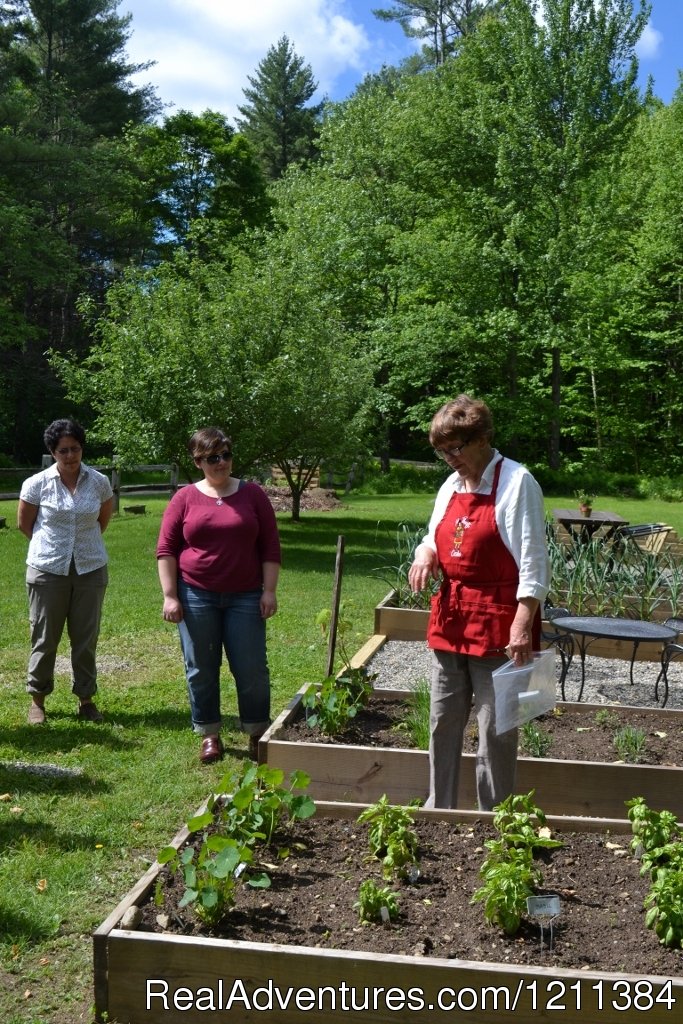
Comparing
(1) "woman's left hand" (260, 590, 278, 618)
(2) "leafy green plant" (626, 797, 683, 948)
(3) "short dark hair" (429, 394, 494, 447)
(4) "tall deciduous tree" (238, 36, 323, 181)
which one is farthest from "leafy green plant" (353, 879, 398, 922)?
(4) "tall deciduous tree" (238, 36, 323, 181)

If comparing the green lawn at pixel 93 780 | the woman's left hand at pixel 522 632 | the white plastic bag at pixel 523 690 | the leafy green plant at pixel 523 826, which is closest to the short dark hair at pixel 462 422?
the woman's left hand at pixel 522 632

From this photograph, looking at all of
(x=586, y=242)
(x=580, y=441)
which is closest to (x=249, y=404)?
(x=586, y=242)

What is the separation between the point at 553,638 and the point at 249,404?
8.23 m

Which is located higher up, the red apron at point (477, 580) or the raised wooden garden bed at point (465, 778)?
the red apron at point (477, 580)

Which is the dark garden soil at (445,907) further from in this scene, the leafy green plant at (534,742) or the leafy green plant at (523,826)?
the leafy green plant at (534,742)

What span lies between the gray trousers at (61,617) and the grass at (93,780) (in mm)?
330

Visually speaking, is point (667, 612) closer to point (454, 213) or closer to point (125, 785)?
point (125, 785)

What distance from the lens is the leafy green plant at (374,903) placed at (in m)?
3.08

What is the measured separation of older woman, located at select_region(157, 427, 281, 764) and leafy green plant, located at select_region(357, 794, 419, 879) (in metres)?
1.76

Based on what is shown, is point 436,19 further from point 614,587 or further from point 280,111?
point 614,587

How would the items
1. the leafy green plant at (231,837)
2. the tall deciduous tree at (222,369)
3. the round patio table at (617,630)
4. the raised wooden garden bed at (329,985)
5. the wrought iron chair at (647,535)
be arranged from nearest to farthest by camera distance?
the raised wooden garden bed at (329,985) < the leafy green plant at (231,837) < the round patio table at (617,630) < the wrought iron chair at (647,535) < the tall deciduous tree at (222,369)

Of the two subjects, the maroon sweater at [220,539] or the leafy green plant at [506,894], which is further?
the maroon sweater at [220,539]

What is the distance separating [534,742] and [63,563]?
113 inches

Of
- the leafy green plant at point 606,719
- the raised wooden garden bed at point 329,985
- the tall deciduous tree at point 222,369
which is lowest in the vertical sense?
the raised wooden garden bed at point 329,985
